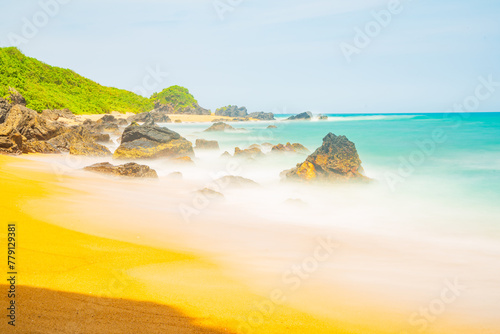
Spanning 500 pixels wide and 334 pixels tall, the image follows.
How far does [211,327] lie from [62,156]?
14.4m

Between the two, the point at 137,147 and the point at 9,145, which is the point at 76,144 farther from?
the point at 9,145

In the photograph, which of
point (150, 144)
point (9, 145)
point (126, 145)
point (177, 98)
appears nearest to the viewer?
point (9, 145)

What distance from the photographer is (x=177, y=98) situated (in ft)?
323

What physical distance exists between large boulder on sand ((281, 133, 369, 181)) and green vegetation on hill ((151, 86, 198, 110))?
85603 mm

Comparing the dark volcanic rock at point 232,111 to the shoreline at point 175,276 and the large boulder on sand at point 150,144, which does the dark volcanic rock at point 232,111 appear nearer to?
the large boulder on sand at point 150,144

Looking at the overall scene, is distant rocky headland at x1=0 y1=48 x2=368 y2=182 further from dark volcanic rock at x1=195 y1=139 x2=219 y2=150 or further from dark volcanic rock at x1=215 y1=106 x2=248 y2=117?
dark volcanic rock at x1=215 y1=106 x2=248 y2=117

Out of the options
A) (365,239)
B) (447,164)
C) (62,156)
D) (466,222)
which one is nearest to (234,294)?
(365,239)

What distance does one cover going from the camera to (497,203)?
11836 mm

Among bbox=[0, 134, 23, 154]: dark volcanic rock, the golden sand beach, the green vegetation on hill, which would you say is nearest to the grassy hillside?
bbox=[0, 134, 23, 154]: dark volcanic rock

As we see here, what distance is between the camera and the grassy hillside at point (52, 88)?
3559cm

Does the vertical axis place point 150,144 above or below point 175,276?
above

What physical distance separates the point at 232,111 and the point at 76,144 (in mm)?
96648

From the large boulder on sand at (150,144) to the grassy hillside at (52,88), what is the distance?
14.9 meters

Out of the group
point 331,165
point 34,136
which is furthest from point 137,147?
point 331,165
